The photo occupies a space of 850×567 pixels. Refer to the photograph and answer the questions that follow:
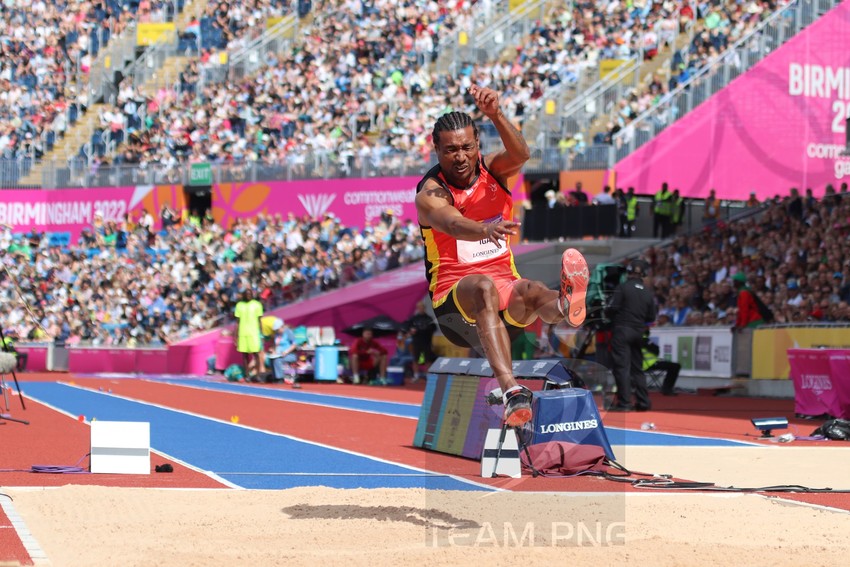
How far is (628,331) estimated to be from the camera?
57.6 ft

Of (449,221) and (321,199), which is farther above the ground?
(321,199)

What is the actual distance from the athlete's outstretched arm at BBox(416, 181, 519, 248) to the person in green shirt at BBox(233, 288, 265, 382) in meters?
18.8

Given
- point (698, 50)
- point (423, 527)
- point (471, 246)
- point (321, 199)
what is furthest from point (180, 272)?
point (423, 527)

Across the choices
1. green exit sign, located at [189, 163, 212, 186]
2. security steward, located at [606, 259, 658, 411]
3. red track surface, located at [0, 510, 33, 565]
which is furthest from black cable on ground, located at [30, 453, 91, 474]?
green exit sign, located at [189, 163, 212, 186]

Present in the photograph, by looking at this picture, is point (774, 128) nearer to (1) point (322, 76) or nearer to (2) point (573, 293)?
(1) point (322, 76)

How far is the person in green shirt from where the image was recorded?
86.7 ft

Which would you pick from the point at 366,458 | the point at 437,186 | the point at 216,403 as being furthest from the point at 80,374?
the point at 437,186

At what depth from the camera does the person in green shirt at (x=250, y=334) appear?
26.4m

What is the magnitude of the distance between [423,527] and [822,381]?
419 inches

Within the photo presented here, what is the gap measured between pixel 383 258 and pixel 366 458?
63.9ft

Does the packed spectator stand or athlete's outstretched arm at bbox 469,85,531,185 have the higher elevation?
the packed spectator stand

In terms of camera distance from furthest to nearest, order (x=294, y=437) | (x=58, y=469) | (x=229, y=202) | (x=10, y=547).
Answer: (x=229, y=202) → (x=294, y=437) → (x=58, y=469) → (x=10, y=547)

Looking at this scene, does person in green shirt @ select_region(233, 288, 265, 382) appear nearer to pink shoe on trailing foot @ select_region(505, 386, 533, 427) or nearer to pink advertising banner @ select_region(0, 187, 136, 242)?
pink advertising banner @ select_region(0, 187, 136, 242)

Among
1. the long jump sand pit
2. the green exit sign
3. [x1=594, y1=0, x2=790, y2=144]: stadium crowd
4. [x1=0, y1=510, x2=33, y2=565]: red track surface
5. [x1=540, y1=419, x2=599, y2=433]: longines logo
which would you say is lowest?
[x1=0, y1=510, x2=33, y2=565]: red track surface
